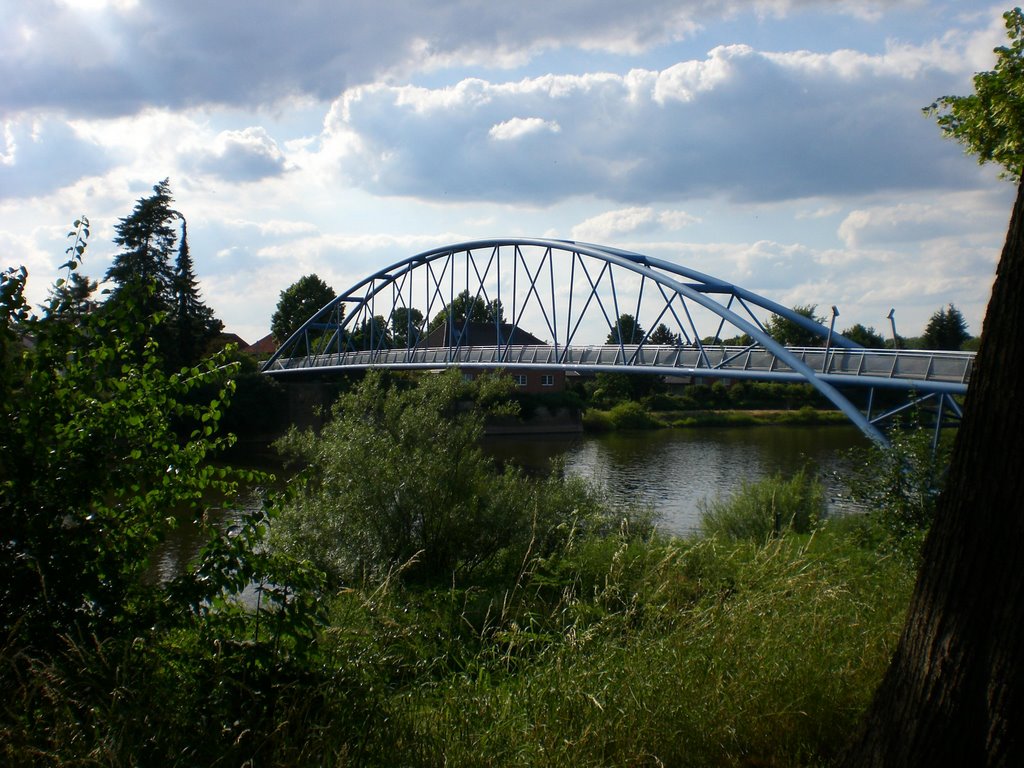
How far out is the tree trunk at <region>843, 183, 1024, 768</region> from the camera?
317 cm

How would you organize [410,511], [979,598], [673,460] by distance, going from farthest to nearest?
[673,460]
[410,511]
[979,598]

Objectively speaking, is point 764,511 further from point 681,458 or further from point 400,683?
point 681,458

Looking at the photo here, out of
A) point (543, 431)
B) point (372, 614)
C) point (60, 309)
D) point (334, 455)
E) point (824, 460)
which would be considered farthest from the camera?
point (543, 431)

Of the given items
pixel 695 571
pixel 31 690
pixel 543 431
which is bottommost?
pixel 543 431

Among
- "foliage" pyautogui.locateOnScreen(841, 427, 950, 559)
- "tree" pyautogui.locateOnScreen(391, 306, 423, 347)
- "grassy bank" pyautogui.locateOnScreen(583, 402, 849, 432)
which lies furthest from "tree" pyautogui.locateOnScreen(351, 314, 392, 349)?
"foliage" pyautogui.locateOnScreen(841, 427, 950, 559)

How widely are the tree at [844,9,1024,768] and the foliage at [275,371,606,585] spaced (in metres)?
7.33

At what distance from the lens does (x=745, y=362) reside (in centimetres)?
2669

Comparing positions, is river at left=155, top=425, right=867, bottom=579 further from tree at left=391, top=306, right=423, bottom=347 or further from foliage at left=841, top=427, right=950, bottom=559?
tree at left=391, top=306, right=423, bottom=347

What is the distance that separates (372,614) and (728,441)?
1292 inches

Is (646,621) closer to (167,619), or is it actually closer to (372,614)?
(372,614)

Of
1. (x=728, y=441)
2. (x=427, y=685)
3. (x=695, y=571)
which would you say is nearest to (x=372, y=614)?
(x=427, y=685)

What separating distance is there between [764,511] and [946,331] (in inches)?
1731

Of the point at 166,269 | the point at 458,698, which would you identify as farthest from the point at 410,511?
the point at 166,269

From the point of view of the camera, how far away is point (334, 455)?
11781mm
